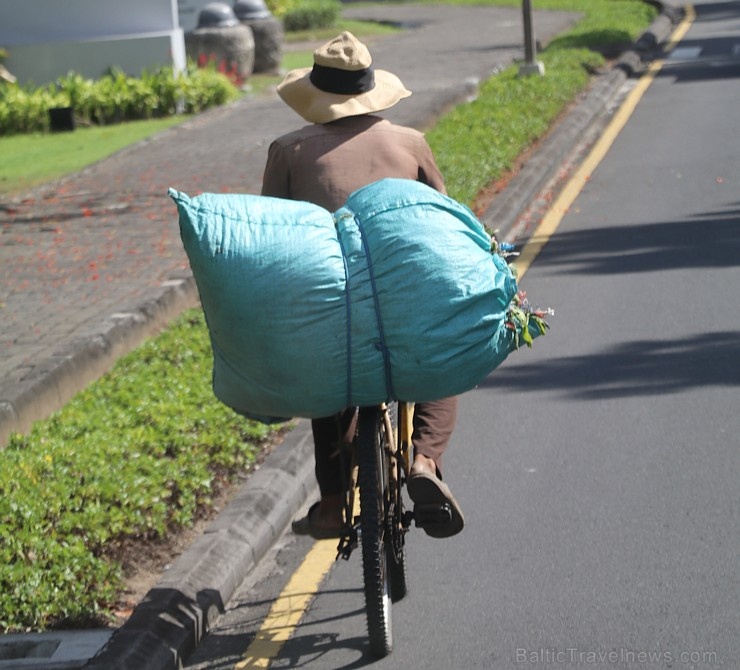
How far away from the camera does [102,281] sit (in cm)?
995

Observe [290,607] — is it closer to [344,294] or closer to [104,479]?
[104,479]

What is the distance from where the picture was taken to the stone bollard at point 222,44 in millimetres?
22469

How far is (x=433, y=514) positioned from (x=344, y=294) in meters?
0.99

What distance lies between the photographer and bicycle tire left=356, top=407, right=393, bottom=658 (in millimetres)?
4418

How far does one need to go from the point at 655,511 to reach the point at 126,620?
2.20 m

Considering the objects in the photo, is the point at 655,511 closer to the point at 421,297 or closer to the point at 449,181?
the point at 421,297

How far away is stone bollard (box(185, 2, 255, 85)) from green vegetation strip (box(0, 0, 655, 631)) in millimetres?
14398

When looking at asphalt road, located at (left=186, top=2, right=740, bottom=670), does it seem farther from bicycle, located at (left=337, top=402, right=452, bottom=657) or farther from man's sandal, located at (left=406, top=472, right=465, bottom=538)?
man's sandal, located at (left=406, top=472, right=465, bottom=538)

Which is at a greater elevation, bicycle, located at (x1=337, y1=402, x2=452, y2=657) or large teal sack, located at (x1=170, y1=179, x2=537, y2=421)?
large teal sack, located at (x1=170, y1=179, x2=537, y2=421)

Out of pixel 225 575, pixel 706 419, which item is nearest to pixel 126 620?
pixel 225 575

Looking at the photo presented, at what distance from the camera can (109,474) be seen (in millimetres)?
5832

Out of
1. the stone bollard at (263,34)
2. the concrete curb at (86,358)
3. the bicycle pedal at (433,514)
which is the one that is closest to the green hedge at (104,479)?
the concrete curb at (86,358)

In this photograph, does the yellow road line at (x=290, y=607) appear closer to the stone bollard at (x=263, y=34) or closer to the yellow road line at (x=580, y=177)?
the yellow road line at (x=580, y=177)

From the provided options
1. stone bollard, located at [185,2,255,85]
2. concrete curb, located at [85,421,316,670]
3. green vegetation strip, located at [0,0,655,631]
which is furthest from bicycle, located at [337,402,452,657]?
stone bollard, located at [185,2,255,85]
